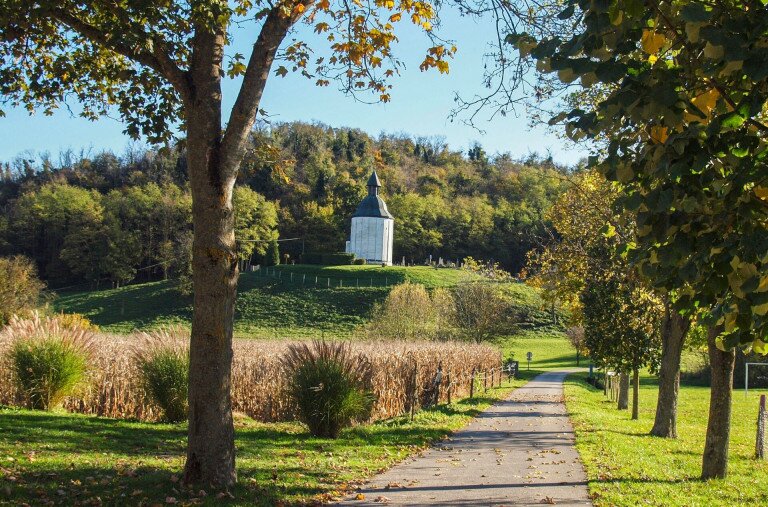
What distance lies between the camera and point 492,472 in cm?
1038

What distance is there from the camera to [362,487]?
8922mm

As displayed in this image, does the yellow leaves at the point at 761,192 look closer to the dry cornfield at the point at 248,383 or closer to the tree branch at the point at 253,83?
the tree branch at the point at 253,83

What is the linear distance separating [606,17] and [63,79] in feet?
30.7

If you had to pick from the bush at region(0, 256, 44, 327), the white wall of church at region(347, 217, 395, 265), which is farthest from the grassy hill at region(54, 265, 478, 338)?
the bush at region(0, 256, 44, 327)

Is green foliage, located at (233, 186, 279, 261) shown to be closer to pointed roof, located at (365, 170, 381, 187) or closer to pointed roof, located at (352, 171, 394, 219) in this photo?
pointed roof, located at (352, 171, 394, 219)

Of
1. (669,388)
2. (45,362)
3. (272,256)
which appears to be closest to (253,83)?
(45,362)

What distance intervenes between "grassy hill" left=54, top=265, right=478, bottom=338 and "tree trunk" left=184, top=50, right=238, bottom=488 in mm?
51811

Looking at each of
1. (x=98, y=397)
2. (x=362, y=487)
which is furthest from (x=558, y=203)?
(x=362, y=487)

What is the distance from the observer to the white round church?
104 m

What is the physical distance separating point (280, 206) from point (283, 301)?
41500mm

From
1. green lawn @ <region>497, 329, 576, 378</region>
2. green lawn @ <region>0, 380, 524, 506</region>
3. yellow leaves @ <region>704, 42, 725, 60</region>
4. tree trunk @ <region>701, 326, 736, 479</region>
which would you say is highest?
yellow leaves @ <region>704, 42, 725, 60</region>

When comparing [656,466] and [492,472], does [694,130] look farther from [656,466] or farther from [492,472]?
[656,466]

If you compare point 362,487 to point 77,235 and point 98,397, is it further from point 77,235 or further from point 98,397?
point 77,235

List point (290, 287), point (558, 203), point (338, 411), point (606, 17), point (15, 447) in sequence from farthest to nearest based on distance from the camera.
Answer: point (290, 287) < point (558, 203) < point (338, 411) < point (15, 447) < point (606, 17)
